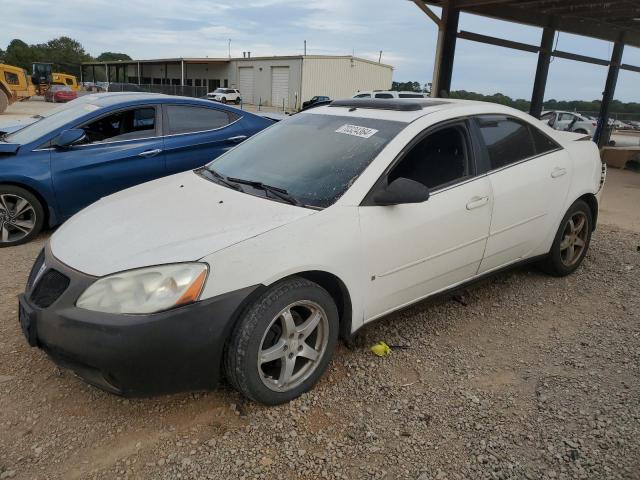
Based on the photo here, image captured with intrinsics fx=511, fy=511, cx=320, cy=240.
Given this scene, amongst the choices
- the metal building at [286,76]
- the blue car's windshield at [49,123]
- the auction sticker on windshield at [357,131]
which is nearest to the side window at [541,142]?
the auction sticker on windshield at [357,131]

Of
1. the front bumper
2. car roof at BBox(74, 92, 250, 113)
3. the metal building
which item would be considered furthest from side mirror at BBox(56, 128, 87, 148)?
the metal building

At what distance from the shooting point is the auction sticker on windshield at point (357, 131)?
127 inches

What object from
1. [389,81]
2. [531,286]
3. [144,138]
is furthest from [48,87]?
[531,286]

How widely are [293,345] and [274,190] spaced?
0.92m

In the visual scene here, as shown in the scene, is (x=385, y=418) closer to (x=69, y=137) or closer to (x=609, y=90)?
(x=69, y=137)

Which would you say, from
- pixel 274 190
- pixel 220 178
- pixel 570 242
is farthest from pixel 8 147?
pixel 570 242

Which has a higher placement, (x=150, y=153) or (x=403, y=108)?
(x=403, y=108)

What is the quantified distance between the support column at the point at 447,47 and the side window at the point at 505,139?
7.09 m

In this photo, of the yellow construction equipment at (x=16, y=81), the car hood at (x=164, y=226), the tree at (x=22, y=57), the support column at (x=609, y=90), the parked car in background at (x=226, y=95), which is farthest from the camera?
the tree at (x=22, y=57)

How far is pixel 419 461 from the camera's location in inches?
91.3

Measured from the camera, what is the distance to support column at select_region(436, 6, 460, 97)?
10.3 m

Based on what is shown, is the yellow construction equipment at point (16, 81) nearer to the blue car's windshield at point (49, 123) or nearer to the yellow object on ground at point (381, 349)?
the blue car's windshield at point (49, 123)

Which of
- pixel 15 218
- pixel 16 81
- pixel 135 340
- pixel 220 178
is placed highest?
pixel 16 81

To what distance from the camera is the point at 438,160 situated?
11.0 feet
